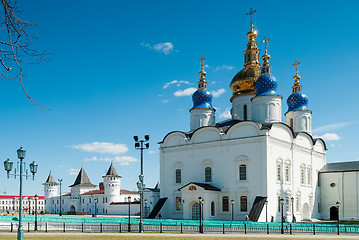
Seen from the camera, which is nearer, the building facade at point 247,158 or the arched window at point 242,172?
the building facade at point 247,158

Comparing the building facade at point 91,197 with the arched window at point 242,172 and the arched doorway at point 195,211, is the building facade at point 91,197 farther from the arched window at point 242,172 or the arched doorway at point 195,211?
the arched window at point 242,172

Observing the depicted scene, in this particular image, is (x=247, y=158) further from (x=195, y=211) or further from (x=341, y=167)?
(x=341, y=167)

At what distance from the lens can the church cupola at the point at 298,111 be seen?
4366cm

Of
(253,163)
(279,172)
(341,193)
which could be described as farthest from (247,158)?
(341,193)

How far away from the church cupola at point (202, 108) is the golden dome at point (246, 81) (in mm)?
2943

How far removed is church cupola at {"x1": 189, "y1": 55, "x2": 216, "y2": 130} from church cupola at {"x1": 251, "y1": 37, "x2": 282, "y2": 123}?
531 cm

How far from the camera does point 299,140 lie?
129 feet

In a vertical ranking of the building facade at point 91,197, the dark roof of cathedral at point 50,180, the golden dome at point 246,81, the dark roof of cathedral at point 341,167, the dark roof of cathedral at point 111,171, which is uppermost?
the golden dome at point 246,81

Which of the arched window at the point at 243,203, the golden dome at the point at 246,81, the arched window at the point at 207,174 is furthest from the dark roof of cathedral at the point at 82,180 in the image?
the arched window at the point at 243,203

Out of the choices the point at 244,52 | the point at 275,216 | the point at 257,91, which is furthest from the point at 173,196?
the point at 244,52

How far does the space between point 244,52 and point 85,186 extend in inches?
1558

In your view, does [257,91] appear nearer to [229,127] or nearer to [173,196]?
[229,127]

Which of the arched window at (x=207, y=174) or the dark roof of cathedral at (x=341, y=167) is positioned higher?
the dark roof of cathedral at (x=341, y=167)

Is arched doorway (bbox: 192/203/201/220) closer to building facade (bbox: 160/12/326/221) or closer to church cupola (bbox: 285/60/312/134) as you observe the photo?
building facade (bbox: 160/12/326/221)
